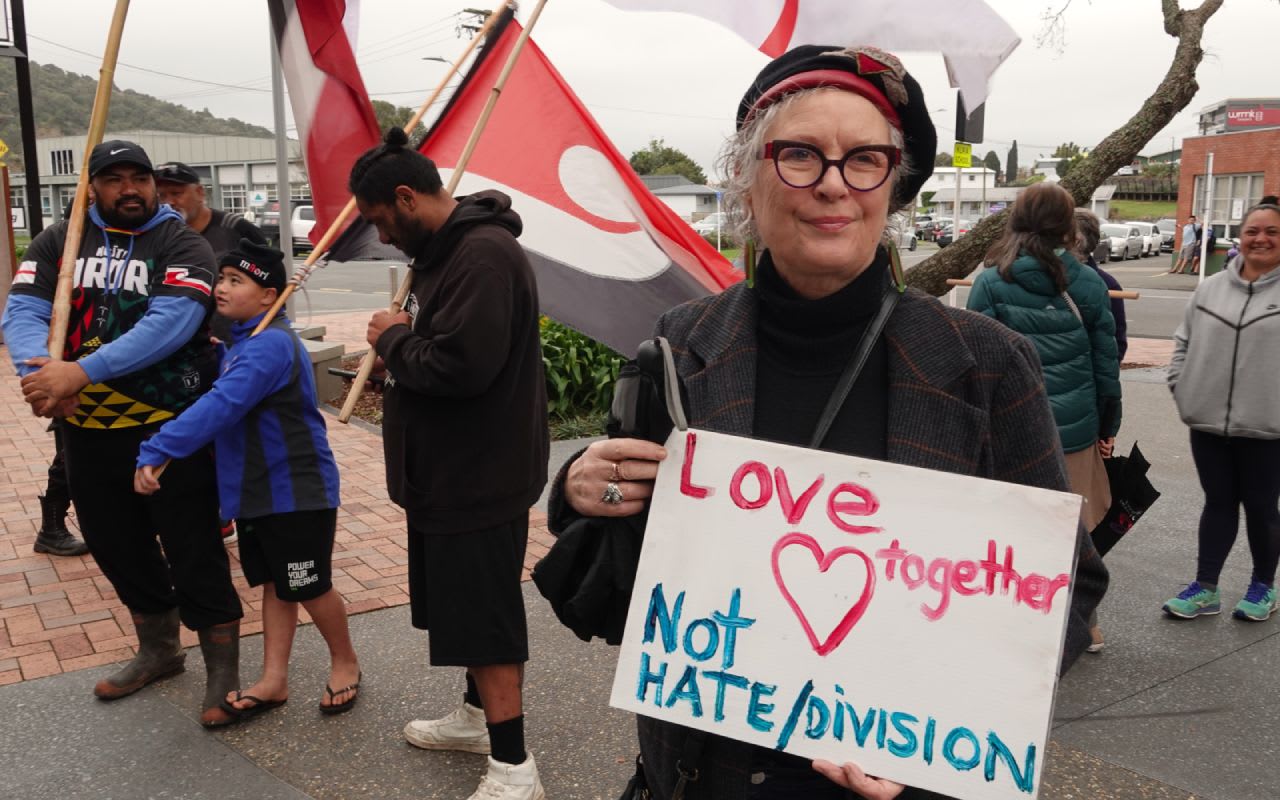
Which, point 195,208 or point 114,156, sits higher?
point 114,156

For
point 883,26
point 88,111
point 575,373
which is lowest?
point 575,373

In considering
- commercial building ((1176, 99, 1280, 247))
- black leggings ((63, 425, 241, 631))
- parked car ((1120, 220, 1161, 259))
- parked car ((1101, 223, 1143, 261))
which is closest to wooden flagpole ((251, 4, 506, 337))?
black leggings ((63, 425, 241, 631))

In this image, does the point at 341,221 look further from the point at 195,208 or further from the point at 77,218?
the point at 195,208

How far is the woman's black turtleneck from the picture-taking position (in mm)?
1610

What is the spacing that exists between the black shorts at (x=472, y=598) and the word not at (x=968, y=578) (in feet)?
5.82

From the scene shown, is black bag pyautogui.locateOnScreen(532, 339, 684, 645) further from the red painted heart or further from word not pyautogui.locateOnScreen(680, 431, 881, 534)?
the red painted heart

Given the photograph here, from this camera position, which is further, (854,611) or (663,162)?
(663,162)

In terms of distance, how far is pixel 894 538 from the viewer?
146 cm

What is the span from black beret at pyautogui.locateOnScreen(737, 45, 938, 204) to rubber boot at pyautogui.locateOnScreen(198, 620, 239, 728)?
3022mm

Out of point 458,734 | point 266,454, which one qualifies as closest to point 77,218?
point 266,454

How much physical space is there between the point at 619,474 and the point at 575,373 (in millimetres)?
7649

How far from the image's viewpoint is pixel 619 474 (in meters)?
1.55

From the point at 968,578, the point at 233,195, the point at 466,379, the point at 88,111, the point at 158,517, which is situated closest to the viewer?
the point at 968,578

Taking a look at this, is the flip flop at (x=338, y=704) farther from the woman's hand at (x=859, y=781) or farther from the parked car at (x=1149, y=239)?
the parked car at (x=1149, y=239)
